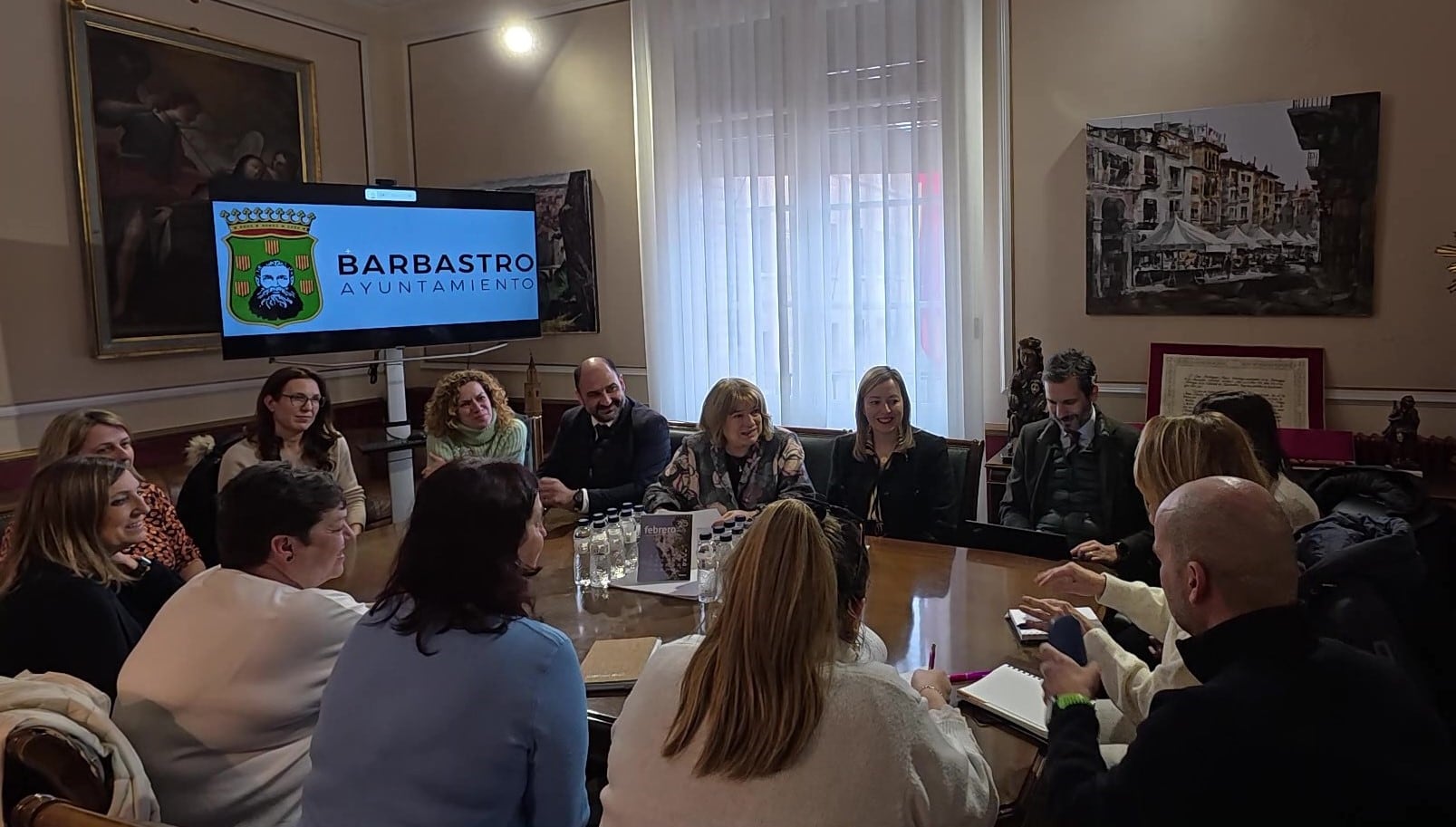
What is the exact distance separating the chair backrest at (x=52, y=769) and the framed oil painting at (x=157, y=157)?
3.01m

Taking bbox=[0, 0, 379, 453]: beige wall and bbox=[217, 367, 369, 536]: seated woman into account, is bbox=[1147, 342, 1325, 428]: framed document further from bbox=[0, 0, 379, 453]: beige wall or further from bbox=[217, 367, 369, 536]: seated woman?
bbox=[0, 0, 379, 453]: beige wall

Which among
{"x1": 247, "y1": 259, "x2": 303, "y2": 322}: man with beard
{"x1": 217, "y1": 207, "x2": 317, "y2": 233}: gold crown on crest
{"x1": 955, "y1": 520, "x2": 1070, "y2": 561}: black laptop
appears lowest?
{"x1": 955, "y1": 520, "x2": 1070, "y2": 561}: black laptop

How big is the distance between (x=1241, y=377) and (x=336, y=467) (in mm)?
3218

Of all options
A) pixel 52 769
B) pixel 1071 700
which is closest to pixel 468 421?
pixel 52 769

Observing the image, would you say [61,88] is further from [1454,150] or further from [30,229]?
[1454,150]

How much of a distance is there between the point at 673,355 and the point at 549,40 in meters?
1.73

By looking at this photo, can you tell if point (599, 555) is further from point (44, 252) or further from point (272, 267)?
point (44, 252)

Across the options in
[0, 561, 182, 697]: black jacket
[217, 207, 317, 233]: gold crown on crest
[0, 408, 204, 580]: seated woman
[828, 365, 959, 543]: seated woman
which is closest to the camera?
[0, 561, 182, 697]: black jacket

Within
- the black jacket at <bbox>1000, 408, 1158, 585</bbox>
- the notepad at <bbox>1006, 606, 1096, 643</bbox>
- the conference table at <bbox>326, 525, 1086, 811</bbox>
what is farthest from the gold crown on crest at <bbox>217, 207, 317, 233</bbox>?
the notepad at <bbox>1006, 606, 1096, 643</bbox>

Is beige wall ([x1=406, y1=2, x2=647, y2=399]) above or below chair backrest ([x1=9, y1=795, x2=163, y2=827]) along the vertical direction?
above

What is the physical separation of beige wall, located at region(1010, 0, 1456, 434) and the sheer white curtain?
1.00ft

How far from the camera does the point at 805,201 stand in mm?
4441

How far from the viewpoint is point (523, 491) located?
1.67m

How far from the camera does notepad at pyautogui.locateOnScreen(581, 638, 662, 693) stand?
1881mm
